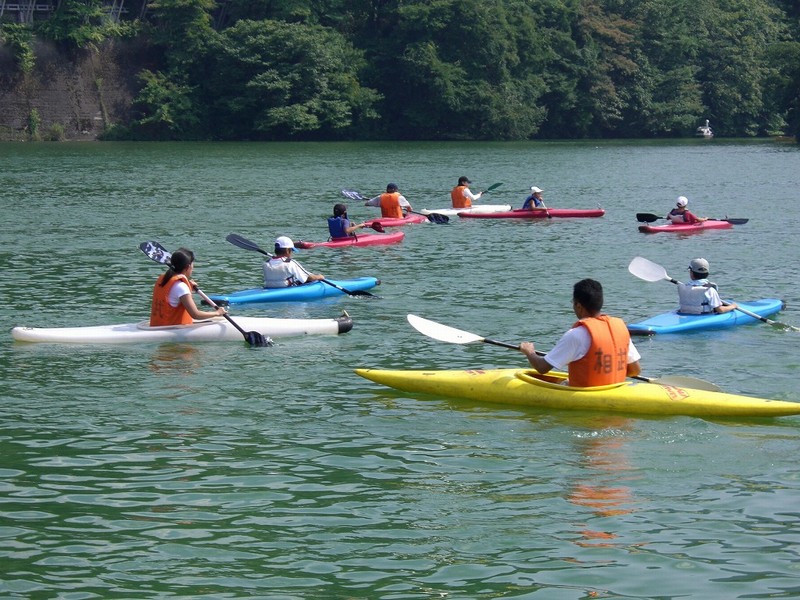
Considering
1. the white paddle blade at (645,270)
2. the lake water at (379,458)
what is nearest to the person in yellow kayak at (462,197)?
the lake water at (379,458)

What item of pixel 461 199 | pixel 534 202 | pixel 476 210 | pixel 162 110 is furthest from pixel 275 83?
pixel 534 202

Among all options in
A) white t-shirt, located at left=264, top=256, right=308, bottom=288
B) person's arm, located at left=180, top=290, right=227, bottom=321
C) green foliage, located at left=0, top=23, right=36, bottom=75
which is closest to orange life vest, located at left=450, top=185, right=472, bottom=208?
white t-shirt, located at left=264, top=256, right=308, bottom=288

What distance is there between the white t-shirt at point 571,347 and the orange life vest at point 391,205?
16239mm

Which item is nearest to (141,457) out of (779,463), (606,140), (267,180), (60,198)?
(779,463)

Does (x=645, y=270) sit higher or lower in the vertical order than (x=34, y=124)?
lower

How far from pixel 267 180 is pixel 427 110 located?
110 feet

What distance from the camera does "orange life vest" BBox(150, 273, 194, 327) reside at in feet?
44.9

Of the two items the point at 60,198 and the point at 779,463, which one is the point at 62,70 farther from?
Answer: the point at 779,463

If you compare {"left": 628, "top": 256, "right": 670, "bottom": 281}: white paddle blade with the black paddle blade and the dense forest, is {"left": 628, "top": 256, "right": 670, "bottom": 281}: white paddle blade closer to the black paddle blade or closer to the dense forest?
the black paddle blade

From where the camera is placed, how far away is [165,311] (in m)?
13.8

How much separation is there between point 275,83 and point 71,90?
10767 mm

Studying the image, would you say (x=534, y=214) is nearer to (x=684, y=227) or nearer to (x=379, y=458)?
(x=684, y=227)

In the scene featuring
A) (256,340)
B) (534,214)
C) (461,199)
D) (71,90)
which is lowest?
(256,340)

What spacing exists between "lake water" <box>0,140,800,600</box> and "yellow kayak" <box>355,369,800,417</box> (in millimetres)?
118
